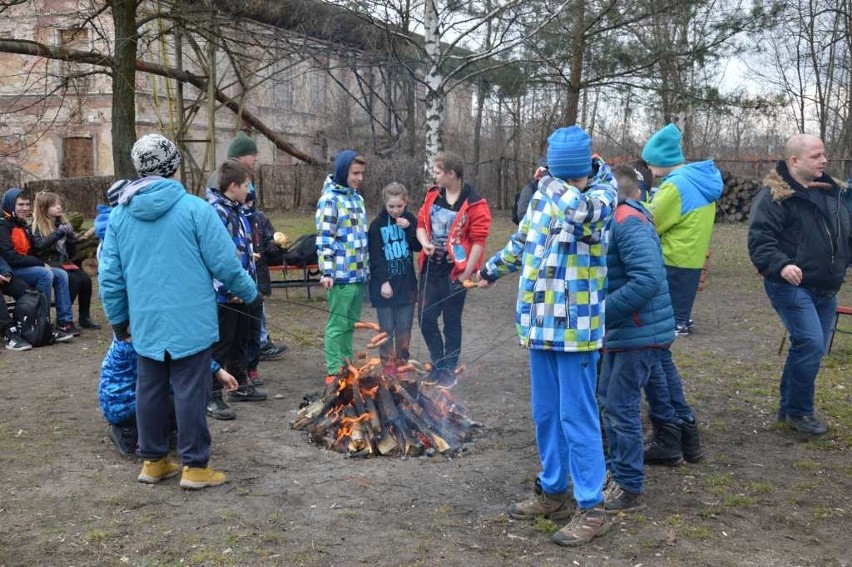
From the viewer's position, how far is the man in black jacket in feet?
17.9

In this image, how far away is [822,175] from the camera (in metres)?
5.59

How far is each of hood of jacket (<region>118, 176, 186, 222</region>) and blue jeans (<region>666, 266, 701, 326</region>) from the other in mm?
3909

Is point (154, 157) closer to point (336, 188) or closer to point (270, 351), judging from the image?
point (336, 188)

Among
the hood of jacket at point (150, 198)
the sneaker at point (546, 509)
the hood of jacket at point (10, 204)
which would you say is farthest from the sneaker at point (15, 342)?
the sneaker at point (546, 509)

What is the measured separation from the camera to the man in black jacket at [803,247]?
546cm

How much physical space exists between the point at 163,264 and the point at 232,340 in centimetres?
198

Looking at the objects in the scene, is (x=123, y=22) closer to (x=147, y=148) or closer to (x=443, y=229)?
(x=443, y=229)

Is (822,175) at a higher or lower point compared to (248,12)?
lower

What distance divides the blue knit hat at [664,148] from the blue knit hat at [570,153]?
7.25 ft

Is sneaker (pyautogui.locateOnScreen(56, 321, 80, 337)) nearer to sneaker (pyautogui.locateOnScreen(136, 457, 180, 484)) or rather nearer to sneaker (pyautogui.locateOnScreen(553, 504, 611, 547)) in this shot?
sneaker (pyautogui.locateOnScreen(136, 457, 180, 484))

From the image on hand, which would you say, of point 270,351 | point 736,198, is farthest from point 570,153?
point 736,198

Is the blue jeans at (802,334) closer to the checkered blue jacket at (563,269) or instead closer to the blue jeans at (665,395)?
the blue jeans at (665,395)

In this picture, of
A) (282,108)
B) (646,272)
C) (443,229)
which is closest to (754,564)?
(646,272)

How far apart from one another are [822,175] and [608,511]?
2938mm
